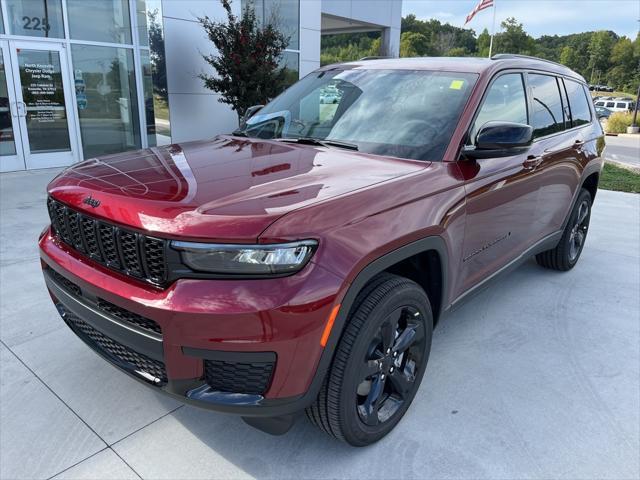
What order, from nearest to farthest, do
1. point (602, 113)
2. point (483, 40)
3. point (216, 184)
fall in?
point (216, 184) < point (602, 113) < point (483, 40)

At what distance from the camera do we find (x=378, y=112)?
3.06 meters

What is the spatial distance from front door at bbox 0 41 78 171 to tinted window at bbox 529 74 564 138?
892 centimetres

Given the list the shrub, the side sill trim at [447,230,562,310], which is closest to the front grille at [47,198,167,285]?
the side sill trim at [447,230,562,310]

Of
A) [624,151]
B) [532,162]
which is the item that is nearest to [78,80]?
[532,162]

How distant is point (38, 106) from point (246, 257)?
9.50 metres

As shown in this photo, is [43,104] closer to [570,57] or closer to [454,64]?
[454,64]

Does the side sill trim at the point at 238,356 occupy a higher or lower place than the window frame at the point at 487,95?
lower

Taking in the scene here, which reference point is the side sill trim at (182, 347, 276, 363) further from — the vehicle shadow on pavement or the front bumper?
the vehicle shadow on pavement

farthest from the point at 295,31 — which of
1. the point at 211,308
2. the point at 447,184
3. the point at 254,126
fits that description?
the point at 211,308

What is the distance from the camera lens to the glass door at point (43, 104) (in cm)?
928

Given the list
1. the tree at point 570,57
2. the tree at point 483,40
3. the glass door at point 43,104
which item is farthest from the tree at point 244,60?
the tree at point 570,57

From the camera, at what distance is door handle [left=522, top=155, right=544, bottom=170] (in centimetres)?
341

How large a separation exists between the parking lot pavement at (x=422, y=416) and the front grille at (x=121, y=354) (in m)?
0.45

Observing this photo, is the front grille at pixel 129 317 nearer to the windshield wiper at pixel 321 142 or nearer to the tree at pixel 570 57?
the windshield wiper at pixel 321 142
